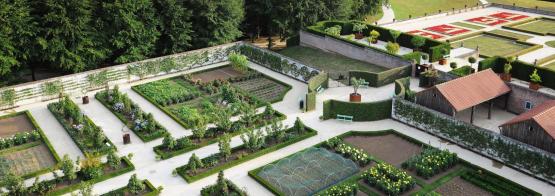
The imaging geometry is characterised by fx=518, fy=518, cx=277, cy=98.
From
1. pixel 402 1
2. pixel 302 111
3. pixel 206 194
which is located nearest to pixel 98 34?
pixel 302 111

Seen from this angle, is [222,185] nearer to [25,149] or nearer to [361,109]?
[361,109]

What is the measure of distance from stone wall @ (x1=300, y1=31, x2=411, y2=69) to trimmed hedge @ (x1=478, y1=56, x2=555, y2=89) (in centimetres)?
585

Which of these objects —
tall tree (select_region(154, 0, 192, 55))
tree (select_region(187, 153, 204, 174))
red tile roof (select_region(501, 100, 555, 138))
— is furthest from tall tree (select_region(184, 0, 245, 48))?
red tile roof (select_region(501, 100, 555, 138))

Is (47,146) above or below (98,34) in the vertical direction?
below

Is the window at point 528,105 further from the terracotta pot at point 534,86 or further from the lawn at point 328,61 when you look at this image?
the lawn at point 328,61

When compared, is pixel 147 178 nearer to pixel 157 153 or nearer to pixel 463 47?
pixel 157 153

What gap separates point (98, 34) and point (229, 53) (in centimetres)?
1143

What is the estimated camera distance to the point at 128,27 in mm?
42125

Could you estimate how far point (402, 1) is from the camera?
3071 inches

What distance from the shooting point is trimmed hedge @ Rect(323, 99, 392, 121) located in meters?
33.2

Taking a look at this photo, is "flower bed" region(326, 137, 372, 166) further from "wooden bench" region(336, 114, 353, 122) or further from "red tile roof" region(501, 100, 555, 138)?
"red tile roof" region(501, 100, 555, 138)

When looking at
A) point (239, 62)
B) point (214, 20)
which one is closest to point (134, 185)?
point (239, 62)

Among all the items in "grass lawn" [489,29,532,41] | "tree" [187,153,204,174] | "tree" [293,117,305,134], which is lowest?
"tree" [187,153,204,174]

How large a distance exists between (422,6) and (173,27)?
42400 mm
